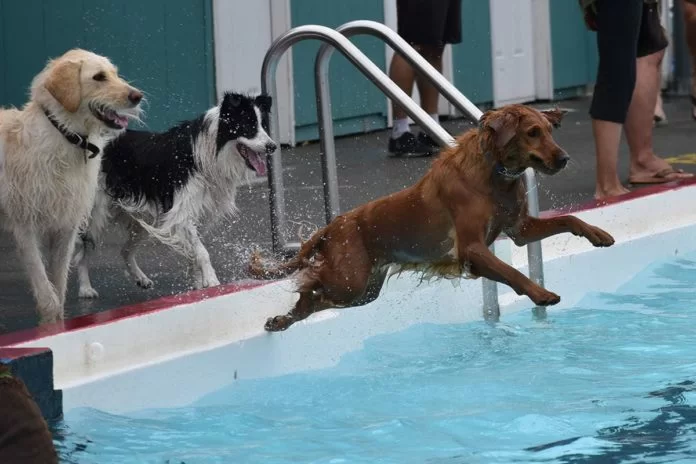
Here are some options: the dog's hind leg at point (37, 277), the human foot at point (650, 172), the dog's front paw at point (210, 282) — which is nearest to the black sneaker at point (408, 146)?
the human foot at point (650, 172)

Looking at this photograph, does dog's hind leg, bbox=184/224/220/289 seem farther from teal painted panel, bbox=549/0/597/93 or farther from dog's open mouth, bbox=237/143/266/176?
teal painted panel, bbox=549/0/597/93

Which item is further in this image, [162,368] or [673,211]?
[673,211]

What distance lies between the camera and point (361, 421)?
5586 mm

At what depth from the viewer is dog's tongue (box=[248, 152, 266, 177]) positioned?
23.3 ft

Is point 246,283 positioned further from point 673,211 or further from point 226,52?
point 226,52

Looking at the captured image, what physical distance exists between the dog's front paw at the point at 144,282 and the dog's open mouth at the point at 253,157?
0.77 m

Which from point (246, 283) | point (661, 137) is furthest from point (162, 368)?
point (661, 137)

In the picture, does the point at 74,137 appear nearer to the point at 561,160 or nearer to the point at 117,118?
the point at 117,118

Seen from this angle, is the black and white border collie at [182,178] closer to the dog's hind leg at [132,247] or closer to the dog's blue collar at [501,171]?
the dog's hind leg at [132,247]

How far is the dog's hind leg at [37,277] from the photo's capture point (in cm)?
620

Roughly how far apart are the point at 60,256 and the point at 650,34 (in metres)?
4.28

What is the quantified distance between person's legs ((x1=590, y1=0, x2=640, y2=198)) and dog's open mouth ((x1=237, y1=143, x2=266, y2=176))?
2407mm

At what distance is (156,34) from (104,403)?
19.5ft

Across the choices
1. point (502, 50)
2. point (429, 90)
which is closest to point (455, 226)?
point (429, 90)
